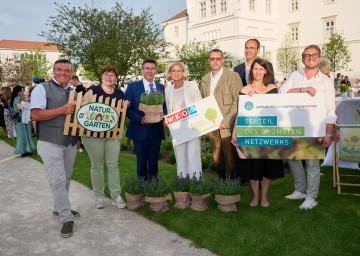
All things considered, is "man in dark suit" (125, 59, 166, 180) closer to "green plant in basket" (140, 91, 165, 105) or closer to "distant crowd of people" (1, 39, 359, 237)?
"distant crowd of people" (1, 39, 359, 237)

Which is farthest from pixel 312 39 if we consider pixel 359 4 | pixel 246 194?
pixel 246 194

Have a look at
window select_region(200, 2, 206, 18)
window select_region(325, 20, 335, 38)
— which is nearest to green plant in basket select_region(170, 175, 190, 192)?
window select_region(325, 20, 335, 38)

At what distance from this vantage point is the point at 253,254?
400 centimetres

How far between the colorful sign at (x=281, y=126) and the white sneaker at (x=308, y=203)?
2.87 ft

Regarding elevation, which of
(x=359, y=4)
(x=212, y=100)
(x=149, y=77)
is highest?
(x=359, y=4)

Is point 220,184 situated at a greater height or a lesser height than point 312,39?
lesser

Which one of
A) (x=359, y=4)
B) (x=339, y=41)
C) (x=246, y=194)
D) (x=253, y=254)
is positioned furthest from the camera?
(x=359, y=4)

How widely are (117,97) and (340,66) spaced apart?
140 feet

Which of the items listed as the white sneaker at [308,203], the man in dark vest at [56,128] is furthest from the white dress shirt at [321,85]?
the man in dark vest at [56,128]

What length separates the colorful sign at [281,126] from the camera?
16.3 feet

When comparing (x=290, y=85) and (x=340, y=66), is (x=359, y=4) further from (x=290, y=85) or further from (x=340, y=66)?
(x=290, y=85)

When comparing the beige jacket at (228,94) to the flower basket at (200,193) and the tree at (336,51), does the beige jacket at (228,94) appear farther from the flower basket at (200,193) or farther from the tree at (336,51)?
the tree at (336,51)

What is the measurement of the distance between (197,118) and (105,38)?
1424 cm

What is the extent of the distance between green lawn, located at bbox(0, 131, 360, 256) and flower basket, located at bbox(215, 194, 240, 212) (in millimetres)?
95
